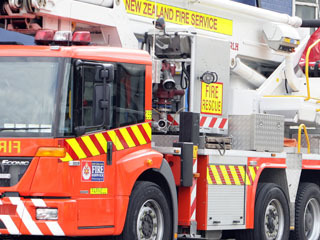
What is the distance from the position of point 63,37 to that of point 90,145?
124 cm

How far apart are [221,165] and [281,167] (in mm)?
1430

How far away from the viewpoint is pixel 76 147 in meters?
8.66

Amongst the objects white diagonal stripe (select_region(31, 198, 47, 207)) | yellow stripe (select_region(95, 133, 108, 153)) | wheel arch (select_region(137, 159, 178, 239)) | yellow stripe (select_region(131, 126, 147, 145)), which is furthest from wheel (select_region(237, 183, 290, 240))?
white diagonal stripe (select_region(31, 198, 47, 207))

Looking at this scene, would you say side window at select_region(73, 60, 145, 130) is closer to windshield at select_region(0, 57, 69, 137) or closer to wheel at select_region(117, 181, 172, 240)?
windshield at select_region(0, 57, 69, 137)

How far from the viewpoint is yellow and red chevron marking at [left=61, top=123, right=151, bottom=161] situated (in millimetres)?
8633

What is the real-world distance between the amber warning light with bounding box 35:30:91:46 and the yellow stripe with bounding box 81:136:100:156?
1.09 meters

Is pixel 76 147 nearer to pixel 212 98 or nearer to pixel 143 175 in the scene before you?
pixel 143 175

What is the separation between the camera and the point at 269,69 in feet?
44.2

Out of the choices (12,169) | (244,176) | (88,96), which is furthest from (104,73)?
(244,176)

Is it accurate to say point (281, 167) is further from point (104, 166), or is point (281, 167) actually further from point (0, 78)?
point (0, 78)

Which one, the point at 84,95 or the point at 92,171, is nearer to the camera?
the point at 84,95

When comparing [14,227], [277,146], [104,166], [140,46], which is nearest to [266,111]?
[277,146]

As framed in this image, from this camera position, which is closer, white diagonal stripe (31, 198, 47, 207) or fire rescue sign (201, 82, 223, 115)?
white diagonal stripe (31, 198, 47, 207)

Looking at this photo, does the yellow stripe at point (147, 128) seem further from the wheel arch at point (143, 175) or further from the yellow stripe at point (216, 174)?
the yellow stripe at point (216, 174)
